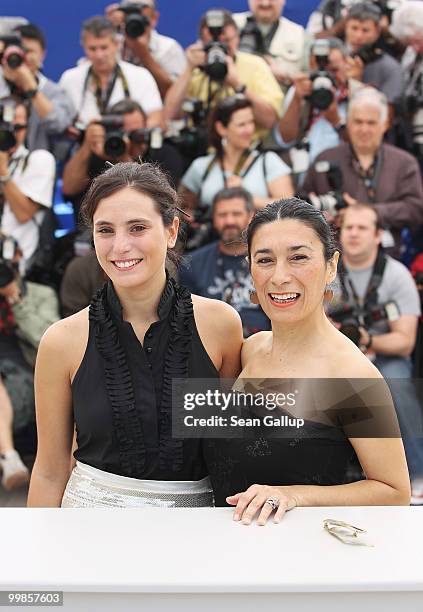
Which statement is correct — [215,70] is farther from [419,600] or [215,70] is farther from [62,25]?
[419,600]

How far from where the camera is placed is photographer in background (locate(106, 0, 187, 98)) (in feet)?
12.6

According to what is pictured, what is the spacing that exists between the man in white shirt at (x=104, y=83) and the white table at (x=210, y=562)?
2.69m

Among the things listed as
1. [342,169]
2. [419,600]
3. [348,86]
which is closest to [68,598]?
[419,600]

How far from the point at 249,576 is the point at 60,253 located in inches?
105

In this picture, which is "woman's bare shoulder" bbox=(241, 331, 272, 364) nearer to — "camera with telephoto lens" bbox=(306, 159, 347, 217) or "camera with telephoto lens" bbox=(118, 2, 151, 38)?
"camera with telephoto lens" bbox=(306, 159, 347, 217)

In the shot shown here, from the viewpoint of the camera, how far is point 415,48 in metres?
3.75

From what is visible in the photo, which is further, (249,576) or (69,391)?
(69,391)

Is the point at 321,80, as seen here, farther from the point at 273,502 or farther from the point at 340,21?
the point at 273,502

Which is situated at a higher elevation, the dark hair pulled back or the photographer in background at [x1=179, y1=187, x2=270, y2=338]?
the photographer in background at [x1=179, y1=187, x2=270, y2=338]

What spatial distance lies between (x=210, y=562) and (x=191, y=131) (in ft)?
9.03

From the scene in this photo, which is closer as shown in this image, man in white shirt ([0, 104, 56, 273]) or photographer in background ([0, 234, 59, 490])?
photographer in background ([0, 234, 59, 490])

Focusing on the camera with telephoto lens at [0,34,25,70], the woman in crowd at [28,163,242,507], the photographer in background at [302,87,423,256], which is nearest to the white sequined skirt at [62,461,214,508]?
the woman in crowd at [28,163,242,507]

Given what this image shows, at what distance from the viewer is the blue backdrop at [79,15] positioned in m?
3.88

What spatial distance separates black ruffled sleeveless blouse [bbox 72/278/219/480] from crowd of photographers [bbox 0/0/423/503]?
1642mm
